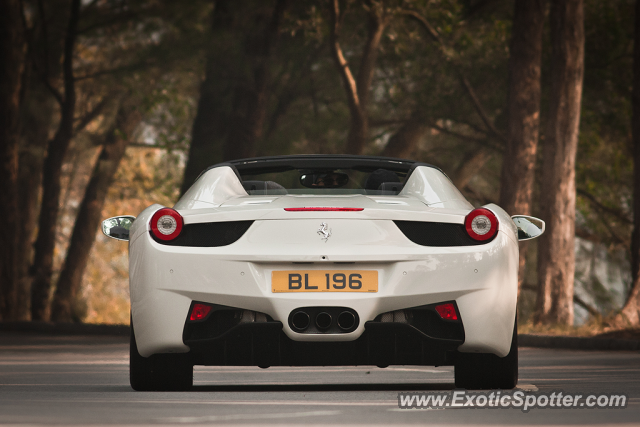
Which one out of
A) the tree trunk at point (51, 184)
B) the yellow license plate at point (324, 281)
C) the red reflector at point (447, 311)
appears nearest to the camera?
the yellow license plate at point (324, 281)

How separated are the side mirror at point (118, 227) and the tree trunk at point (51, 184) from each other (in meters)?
20.3

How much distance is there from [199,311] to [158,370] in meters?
0.75

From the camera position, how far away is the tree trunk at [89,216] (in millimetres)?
30844

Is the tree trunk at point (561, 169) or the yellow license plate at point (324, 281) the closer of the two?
the yellow license plate at point (324, 281)

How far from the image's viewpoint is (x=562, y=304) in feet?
62.9

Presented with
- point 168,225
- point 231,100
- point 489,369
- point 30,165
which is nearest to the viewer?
point 168,225

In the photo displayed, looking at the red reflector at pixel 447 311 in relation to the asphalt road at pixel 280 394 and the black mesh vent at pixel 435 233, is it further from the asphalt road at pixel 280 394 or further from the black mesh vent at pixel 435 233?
the asphalt road at pixel 280 394

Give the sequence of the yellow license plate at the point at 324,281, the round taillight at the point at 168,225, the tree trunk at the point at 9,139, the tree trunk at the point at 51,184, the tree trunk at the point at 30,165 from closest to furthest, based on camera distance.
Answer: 1. the yellow license plate at the point at 324,281
2. the round taillight at the point at 168,225
3. the tree trunk at the point at 9,139
4. the tree trunk at the point at 51,184
5. the tree trunk at the point at 30,165

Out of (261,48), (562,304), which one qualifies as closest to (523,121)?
(562,304)

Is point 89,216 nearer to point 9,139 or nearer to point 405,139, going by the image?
point 9,139

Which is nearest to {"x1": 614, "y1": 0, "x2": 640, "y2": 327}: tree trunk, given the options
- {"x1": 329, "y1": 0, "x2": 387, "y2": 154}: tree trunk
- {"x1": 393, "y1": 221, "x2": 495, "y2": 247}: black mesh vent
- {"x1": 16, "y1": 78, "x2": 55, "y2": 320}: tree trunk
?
{"x1": 329, "y1": 0, "x2": 387, "y2": 154}: tree trunk

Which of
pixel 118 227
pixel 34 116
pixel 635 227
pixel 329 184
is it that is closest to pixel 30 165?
pixel 34 116

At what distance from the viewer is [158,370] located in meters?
6.73

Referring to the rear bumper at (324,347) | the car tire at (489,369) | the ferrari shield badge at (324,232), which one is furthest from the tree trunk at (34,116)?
the ferrari shield badge at (324,232)
